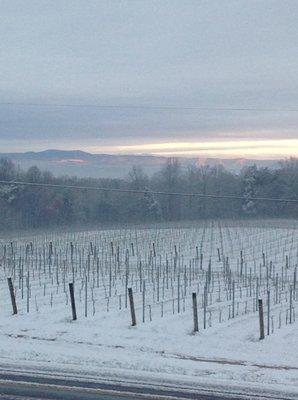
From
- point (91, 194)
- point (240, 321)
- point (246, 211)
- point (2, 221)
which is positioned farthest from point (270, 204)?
point (240, 321)

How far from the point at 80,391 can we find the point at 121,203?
36.4m

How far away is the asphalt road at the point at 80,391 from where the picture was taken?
632 cm

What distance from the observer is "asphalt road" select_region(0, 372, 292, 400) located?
6.32 meters

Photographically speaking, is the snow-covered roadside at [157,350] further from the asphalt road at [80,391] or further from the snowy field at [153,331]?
the asphalt road at [80,391]

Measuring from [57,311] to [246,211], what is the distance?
32.3m

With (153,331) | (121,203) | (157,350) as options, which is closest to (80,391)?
(157,350)

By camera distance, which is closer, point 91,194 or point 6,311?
point 6,311

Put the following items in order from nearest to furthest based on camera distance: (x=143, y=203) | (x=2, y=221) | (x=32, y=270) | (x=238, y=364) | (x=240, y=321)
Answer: (x=238, y=364) → (x=240, y=321) → (x=32, y=270) → (x=2, y=221) → (x=143, y=203)

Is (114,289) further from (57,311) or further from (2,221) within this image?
(2,221)

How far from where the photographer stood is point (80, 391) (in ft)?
21.4

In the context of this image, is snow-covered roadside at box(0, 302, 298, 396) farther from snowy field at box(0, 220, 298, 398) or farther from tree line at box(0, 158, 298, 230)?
tree line at box(0, 158, 298, 230)

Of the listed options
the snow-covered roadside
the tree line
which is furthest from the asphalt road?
the tree line

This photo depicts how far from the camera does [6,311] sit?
1063cm

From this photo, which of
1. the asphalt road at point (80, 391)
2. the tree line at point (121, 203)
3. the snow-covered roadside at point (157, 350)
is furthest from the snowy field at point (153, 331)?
the tree line at point (121, 203)
